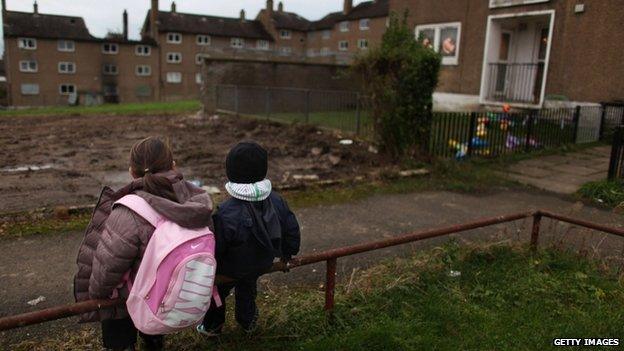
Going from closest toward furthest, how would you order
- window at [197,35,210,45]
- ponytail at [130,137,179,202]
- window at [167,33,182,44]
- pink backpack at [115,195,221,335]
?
pink backpack at [115,195,221,335], ponytail at [130,137,179,202], window at [167,33,182,44], window at [197,35,210,45]

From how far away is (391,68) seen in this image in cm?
979

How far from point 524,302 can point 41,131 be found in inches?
634

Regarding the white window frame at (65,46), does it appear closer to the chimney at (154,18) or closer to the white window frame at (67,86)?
the white window frame at (67,86)

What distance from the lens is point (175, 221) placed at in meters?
2.52

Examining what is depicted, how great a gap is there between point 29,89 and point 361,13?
38.5 m

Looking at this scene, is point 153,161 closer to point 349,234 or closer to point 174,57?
point 349,234

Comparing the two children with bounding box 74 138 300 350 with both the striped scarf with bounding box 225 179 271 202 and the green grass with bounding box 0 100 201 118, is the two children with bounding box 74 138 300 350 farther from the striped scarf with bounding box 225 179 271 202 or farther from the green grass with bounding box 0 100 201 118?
the green grass with bounding box 0 100 201 118

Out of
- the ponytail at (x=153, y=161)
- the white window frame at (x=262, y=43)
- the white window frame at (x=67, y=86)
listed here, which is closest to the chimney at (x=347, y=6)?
the white window frame at (x=262, y=43)

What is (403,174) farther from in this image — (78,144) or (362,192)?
(78,144)

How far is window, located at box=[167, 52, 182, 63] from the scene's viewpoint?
5731 centimetres

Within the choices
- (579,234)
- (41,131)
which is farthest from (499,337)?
(41,131)

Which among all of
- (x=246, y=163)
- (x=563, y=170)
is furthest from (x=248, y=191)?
(x=563, y=170)

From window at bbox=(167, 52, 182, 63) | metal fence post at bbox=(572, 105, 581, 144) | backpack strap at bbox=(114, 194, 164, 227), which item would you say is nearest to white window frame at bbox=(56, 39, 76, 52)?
window at bbox=(167, 52, 182, 63)

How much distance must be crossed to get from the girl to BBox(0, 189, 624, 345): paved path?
1.16 meters
